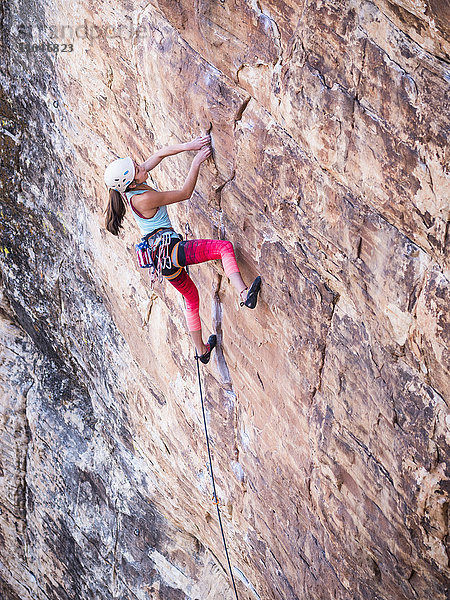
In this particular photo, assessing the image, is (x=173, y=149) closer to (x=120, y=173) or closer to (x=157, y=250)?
(x=120, y=173)

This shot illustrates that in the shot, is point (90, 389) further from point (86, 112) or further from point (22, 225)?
point (86, 112)

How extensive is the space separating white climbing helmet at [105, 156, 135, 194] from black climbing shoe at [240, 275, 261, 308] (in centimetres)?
125

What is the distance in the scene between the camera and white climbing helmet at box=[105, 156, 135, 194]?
5.23 meters

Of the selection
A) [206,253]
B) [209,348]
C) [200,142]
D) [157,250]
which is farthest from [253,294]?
[200,142]

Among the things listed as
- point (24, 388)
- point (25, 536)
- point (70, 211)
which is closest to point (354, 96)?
point (70, 211)

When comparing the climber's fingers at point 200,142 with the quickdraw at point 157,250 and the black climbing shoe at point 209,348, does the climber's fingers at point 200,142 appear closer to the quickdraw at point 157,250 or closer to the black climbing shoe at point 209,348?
the quickdraw at point 157,250

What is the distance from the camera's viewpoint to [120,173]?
5254 millimetres

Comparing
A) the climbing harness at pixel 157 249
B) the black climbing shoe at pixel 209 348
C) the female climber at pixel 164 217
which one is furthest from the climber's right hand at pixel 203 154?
the black climbing shoe at pixel 209 348

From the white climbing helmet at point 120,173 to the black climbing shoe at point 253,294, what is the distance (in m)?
1.25

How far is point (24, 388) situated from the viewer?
1048 centimetres

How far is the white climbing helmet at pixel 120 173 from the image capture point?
523 centimetres

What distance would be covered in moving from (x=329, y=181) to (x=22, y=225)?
19.2ft

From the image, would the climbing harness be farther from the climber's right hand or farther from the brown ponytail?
the climber's right hand

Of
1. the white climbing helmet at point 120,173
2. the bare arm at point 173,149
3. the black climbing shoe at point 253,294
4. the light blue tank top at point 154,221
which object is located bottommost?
the light blue tank top at point 154,221
